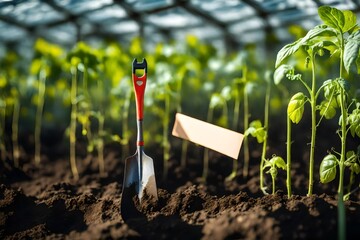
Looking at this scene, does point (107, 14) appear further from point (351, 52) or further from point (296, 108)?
point (351, 52)

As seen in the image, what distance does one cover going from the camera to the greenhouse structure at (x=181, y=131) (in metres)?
2.12

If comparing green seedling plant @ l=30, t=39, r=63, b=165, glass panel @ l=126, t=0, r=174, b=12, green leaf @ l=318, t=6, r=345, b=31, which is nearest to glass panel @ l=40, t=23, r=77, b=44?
glass panel @ l=126, t=0, r=174, b=12

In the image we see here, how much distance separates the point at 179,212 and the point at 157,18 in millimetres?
4746

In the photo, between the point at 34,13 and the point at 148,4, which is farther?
the point at 34,13

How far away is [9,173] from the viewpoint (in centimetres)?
369

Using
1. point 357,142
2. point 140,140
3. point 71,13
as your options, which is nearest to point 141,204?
point 140,140

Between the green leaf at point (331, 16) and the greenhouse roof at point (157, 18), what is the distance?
8.48 feet

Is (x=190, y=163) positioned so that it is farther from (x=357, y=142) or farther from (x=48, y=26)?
(x=48, y=26)

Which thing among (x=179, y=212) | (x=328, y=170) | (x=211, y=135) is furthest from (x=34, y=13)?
(x=328, y=170)

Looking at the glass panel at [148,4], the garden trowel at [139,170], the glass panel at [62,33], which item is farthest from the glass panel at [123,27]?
the garden trowel at [139,170]

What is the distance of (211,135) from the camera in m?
2.55

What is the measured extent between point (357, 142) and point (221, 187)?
1.71 meters

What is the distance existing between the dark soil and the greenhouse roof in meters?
2.26

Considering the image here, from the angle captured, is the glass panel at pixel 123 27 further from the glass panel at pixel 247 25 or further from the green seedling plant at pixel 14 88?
the green seedling plant at pixel 14 88
